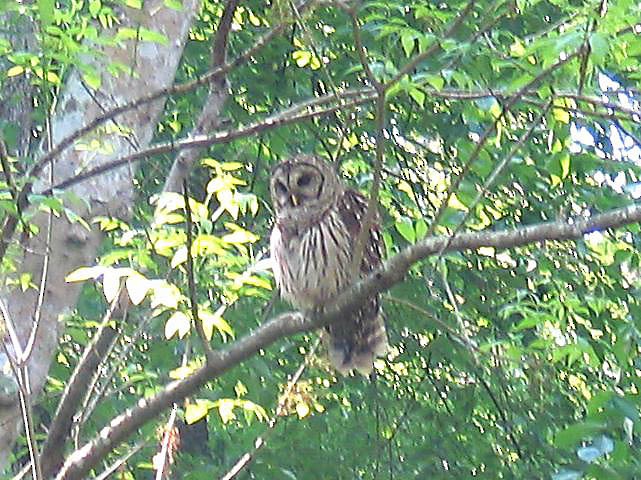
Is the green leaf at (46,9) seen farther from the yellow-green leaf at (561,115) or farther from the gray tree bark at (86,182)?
the yellow-green leaf at (561,115)

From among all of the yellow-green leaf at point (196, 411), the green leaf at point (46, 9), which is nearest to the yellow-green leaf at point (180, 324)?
the yellow-green leaf at point (196, 411)

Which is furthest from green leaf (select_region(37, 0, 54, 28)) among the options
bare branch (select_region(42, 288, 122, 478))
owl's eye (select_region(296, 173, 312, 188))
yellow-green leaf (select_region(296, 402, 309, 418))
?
owl's eye (select_region(296, 173, 312, 188))

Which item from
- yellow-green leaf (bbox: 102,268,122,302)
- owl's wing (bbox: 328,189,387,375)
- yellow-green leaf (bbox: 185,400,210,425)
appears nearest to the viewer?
yellow-green leaf (bbox: 102,268,122,302)

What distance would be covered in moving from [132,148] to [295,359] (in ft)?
5.73

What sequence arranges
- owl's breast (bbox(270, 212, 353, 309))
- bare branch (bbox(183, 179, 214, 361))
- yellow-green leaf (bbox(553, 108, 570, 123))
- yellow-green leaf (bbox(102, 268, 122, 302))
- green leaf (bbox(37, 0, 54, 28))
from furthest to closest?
owl's breast (bbox(270, 212, 353, 309))
yellow-green leaf (bbox(553, 108, 570, 123))
yellow-green leaf (bbox(102, 268, 122, 302))
green leaf (bbox(37, 0, 54, 28))
bare branch (bbox(183, 179, 214, 361))

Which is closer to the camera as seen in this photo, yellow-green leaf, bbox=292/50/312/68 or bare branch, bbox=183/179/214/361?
bare branch, bbox=183/179/214/361

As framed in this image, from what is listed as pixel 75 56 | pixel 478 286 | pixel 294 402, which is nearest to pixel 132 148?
pixel 75 56

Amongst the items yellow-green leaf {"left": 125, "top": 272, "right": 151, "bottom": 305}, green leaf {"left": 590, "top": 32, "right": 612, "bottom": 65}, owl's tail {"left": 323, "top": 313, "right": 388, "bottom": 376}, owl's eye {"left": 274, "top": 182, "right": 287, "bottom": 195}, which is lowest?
yellow-green leaf {"left": 125, "top": 272, "right": 151, "bottom": 305}

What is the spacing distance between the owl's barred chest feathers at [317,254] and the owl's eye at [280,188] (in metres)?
0.11

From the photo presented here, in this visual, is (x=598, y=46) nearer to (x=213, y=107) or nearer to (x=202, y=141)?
(x=202, y=141)

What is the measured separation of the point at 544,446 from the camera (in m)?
4.74

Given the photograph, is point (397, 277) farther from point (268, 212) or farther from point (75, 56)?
point (268, 212)

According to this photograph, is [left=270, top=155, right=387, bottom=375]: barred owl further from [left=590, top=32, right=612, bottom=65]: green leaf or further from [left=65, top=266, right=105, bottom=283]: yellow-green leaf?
[left=590, top=32, right=612, bottom=65]: green leaf

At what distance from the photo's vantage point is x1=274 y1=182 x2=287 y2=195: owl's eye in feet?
14.6
